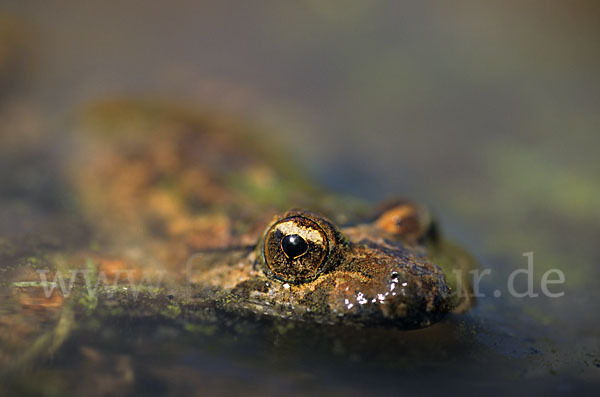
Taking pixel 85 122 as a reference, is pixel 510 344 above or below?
below

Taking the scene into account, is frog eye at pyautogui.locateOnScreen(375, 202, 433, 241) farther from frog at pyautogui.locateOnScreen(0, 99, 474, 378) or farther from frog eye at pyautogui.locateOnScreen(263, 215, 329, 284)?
Answer: frog eye at pyautogui.locateOnScreen(263, 215, 329, 284)

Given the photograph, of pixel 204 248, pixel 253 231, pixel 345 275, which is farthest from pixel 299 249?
pixel 204 248

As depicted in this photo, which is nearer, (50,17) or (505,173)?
(505,173)

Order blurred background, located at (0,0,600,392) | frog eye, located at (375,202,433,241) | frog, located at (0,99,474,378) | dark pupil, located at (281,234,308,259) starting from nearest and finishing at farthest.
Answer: frog, located at (0,99,474,378)
dark pupil, located at (281,234,308,259)
frog eye, located at (375,202,433,241)
blurred background, located at (0,0,600,392)

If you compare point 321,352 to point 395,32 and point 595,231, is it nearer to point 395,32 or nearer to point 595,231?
point 595,231

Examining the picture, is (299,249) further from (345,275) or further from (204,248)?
(204,248)

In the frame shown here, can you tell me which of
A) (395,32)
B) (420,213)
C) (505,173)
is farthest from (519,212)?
(395,32)

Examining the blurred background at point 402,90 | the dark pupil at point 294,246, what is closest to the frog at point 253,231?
the dark pupil at point 294,246

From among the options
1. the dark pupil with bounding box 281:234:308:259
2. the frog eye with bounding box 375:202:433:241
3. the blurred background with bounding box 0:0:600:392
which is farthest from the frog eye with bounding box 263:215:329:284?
the blurred background with bounding box 0:0:600:392
